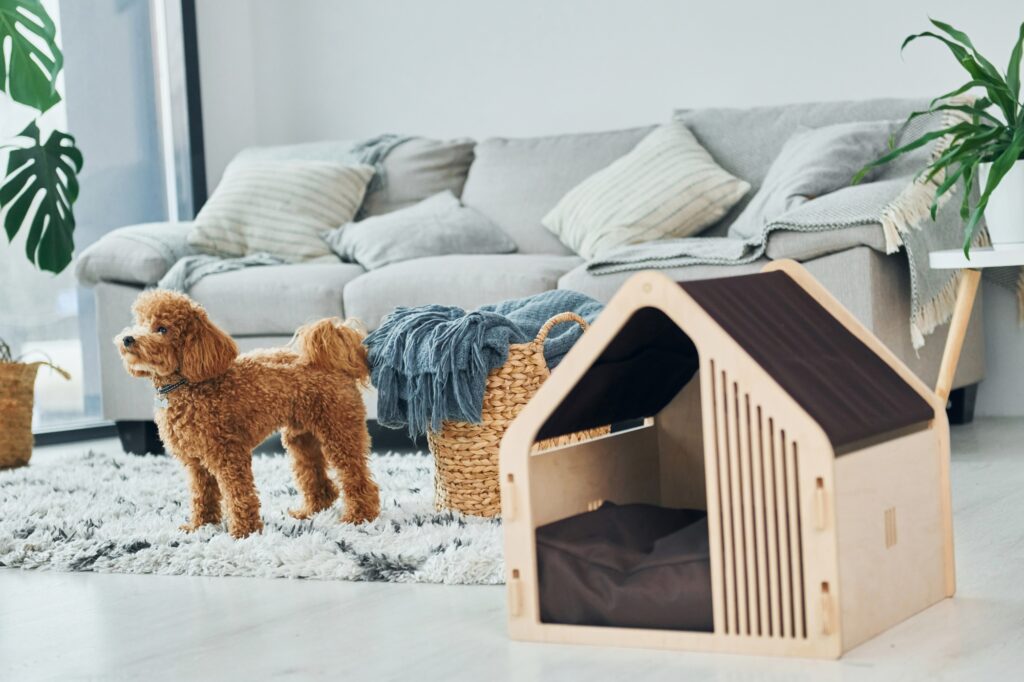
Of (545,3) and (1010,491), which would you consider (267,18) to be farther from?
(1010,491)

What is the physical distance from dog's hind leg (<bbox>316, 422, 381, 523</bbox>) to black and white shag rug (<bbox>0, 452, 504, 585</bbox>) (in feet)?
0.11

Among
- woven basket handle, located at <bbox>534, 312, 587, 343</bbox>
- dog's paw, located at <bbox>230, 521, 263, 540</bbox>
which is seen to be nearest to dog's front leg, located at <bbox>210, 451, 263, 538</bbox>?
dog's paw, located at <bbox>230, 521, 263, 540</bbox>

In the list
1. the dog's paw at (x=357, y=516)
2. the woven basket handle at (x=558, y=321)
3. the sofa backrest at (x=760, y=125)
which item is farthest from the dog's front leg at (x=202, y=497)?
the sofa backrest at (x=760, y=125)

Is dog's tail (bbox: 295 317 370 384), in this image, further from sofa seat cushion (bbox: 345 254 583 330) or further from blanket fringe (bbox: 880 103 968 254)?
blanket fringe (bbox: 880 103 968 254)

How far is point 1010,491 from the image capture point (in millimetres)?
2314

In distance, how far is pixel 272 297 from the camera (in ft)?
10.7

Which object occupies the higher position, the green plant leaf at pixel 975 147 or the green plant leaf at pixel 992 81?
the green plant leaf at pixel 992 81

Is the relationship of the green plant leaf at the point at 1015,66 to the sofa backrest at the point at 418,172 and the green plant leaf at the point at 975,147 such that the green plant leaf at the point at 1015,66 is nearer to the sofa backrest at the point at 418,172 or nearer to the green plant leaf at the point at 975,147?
the green plant leaf at the point at 975,147

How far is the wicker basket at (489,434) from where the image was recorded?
2.25 meters

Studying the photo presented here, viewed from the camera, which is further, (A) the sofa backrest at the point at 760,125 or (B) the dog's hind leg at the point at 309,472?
(A) the sofa backrest at the point at 760,125

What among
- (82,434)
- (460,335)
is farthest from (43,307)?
(460,335)

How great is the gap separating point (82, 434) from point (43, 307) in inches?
17.1

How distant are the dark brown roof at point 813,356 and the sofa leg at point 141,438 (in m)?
2.32

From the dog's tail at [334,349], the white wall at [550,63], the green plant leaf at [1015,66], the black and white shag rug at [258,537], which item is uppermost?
the white wall at [550,63]
